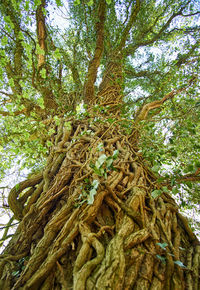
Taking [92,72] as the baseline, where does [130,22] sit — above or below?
above

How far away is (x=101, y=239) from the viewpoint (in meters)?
1.10

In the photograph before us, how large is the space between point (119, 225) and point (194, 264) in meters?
0.50

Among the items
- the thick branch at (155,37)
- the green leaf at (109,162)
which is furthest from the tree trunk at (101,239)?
the thick branch at (155,37)

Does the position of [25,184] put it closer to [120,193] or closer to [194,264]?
[120,193]

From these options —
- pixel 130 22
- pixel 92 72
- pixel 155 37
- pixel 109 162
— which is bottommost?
pixel 109 162

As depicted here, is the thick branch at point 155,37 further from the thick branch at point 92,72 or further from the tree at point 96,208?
the tree at point 96,208

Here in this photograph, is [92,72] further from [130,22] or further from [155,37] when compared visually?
[155,37]

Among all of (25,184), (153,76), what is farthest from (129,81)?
(25,184)

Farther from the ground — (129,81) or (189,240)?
(129,81)

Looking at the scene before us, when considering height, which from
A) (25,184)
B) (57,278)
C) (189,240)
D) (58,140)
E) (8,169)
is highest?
(58,140)

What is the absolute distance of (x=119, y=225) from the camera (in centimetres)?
114

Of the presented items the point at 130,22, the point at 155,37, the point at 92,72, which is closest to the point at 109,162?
the point at 92,72

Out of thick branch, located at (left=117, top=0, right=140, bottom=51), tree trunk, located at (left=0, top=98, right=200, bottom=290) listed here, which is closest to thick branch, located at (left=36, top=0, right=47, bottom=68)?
thick branch, located at (left=117, top=0, right=140, bottom=51)

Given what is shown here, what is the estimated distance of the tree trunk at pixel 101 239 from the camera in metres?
0.90
